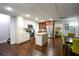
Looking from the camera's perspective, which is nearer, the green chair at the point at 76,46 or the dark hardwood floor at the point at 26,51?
the dark hardwood floor at the point at 26,51

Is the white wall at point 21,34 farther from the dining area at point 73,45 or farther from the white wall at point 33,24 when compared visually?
the dining area at point 73,45

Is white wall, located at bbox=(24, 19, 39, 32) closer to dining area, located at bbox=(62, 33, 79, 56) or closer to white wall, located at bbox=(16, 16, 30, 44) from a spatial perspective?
white wall, located at bbox=(16, 16, 30, 44)

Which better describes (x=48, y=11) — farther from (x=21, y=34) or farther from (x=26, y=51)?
(x=26, y=51)

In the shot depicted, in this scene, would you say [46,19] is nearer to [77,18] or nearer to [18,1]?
[77,18]

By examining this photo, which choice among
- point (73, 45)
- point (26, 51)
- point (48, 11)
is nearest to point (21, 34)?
point (26, 51)

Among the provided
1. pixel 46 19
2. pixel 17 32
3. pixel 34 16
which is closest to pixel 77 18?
pixel 46 19

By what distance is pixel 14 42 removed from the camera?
2.60m

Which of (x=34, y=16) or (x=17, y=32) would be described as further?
(x=17, y=32)

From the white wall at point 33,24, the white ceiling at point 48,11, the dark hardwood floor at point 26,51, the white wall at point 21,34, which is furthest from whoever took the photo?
the white wall at point 21,34

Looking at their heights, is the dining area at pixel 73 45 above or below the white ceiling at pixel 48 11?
below

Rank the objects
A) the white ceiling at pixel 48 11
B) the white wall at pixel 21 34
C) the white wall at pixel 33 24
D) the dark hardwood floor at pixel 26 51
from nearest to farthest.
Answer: the white ceiling at pixel 48 11
the dark hardwood floor at pixel 26 51
the white wall at pixel 33 24
the white wall at pixel 21 34

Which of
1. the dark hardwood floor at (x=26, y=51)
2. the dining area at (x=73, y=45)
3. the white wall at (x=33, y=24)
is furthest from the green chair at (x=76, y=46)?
the white wall at (x=33, y=24)

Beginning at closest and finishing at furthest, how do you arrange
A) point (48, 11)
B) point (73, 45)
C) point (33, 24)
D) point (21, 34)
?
point (48, 11) → point (33, 24) → point (73, 45) → point (21, 34)

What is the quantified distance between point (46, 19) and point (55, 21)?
25cm
